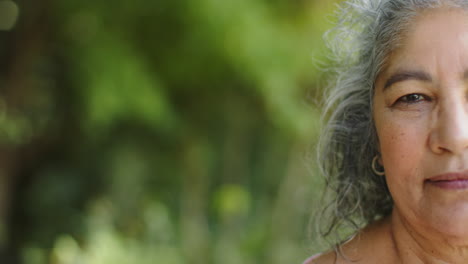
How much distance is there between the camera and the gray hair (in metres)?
1.57

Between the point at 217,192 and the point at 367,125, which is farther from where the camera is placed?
the point at 217,192

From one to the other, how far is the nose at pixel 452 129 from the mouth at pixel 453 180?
0.05 metres

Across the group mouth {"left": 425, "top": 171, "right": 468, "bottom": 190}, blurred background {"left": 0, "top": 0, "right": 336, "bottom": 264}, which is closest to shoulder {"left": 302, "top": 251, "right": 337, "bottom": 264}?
mouth {"left": 425, "top": 171, "right": 468, "bottom": 190}

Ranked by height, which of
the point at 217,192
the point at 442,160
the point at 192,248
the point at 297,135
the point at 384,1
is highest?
the point at 384,1

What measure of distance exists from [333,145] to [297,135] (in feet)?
10.1

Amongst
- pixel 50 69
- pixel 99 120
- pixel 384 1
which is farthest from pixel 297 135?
pixel 384 1

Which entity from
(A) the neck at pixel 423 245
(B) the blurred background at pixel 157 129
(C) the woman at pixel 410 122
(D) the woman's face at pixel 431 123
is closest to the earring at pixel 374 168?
(C) the woman at pixel 410 122

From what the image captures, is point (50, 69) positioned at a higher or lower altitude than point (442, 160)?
lower

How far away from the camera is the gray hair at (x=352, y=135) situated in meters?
1.57

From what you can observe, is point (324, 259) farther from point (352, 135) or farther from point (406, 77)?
point (406, 77)

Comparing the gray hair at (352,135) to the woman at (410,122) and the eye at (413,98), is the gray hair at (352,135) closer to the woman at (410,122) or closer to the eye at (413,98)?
the woman at (410,122)

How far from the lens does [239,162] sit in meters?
5.59

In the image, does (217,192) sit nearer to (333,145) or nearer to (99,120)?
(99,120)

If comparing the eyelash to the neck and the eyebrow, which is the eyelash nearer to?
the eyebrow
